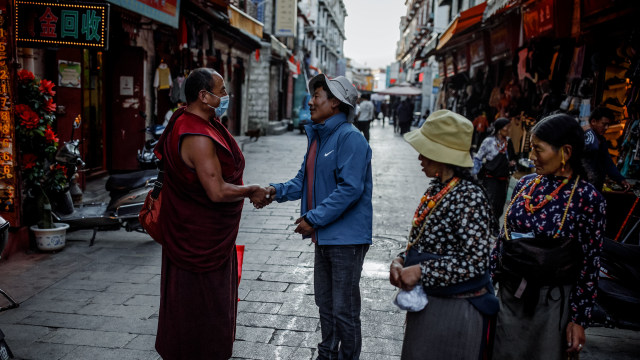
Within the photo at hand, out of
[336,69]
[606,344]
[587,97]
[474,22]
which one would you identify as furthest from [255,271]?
[336,69]

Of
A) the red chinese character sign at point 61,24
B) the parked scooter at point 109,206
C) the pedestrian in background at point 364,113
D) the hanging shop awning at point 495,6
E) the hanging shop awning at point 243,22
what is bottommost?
the parked scooter at point 109,206

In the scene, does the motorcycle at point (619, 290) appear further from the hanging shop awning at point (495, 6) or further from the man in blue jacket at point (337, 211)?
the hanging shop awning at point (495, 6)

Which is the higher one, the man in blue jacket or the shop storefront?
the shop storefront

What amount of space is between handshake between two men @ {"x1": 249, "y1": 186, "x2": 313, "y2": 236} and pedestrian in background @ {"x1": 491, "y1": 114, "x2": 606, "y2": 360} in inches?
42.7

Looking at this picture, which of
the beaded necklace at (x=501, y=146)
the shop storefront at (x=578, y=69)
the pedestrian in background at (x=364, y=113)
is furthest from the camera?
the pedestrian in background at (x=364, y=113)

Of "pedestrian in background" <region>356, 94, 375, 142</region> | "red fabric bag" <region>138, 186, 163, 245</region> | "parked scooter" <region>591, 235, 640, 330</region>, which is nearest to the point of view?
"red fabric bag" <region>138, 186, 163, 245</region>

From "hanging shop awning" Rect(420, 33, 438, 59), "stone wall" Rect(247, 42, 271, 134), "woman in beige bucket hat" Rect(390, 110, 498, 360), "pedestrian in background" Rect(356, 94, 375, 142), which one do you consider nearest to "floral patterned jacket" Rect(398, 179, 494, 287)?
"woman in beige bucket hat" Rect(390, 110, 498, 360)

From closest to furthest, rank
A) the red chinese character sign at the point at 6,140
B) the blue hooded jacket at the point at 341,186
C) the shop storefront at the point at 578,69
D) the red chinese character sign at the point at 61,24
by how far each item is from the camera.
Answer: the blue hooded jacket at the point at 341,186
the red chinese character sign at the point at 6,140
the red chinese character sign at the point at 61,24
the shop storefront at the point at 578,69

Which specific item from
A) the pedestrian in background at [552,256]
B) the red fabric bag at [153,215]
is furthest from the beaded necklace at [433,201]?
the red fabric bag at [153,215]

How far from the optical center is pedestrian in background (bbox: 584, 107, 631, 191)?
545cm

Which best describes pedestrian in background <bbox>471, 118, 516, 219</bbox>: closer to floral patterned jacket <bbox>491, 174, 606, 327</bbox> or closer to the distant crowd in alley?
the distant crowd in alley

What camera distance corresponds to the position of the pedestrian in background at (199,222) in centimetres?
291

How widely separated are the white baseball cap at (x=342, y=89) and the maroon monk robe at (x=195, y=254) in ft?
2.22

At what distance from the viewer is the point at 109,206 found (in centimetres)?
668
